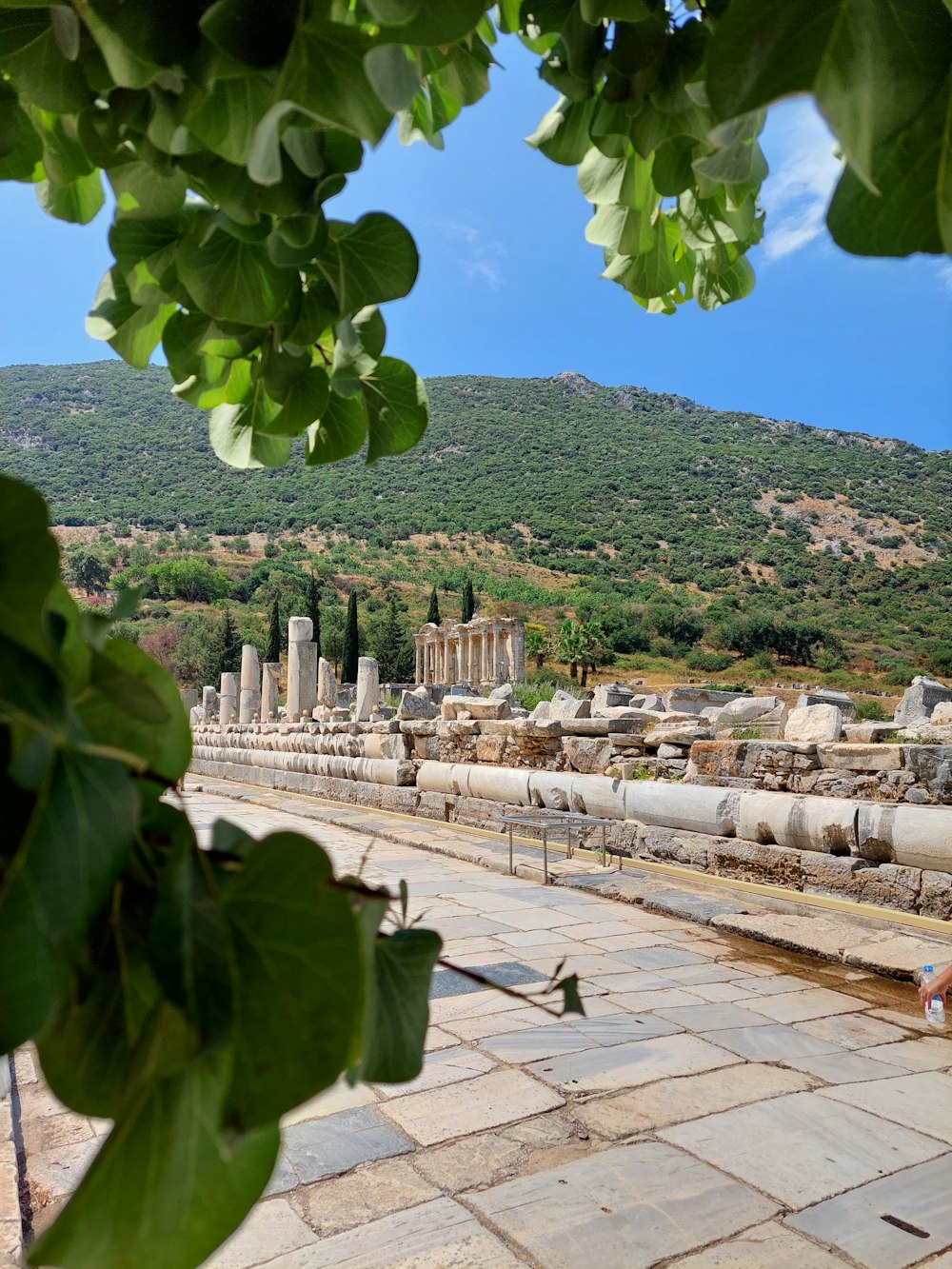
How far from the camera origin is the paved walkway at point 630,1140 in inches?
100

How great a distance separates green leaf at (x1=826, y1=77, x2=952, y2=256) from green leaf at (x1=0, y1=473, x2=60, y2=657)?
56 cm

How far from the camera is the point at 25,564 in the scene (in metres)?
0.38

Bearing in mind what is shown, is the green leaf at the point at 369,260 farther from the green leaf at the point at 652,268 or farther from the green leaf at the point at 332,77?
the green leaf at the point at 652,268

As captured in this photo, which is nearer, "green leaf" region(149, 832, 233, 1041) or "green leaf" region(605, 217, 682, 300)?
"green leaf" region(149, 832, 233, 1041)

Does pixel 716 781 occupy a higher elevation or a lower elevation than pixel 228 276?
→ lower

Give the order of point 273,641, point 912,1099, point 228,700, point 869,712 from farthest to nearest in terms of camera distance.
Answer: point 273,641, point 228,700, point 869,712, point 912,1099

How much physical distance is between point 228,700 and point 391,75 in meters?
37.1

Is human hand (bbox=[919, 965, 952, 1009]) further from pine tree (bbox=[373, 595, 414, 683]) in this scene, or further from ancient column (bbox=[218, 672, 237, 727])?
pine tree (bbox=[373, 595, 414, 683])

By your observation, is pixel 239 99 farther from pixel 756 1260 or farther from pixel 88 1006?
pixel 756 1260

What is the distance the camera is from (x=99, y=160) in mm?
985

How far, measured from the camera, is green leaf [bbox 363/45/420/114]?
553 millimetres

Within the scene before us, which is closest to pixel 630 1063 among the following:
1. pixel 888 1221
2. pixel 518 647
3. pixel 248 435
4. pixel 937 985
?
pixel 888 1221

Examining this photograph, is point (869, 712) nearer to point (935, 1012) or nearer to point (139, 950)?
point (935, 1012)

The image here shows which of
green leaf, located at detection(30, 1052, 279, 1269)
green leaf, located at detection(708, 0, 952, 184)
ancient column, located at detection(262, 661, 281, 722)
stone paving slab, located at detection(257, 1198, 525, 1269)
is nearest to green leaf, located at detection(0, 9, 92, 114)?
green leaf, located at detection(708, 0, 952, 184)
